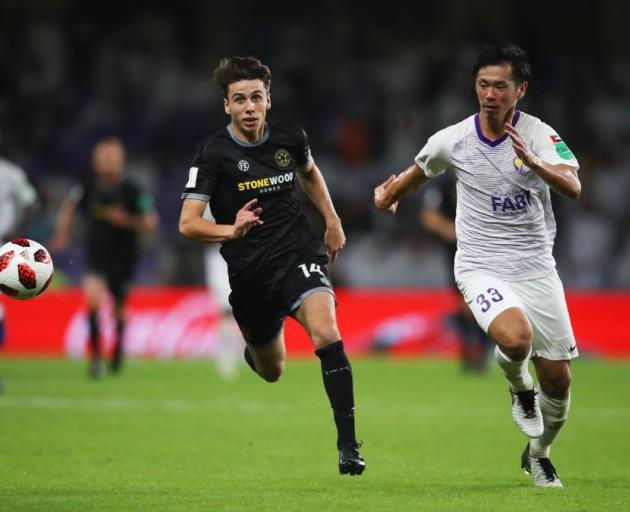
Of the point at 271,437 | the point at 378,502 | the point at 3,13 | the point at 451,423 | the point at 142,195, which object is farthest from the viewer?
the point at 3,13

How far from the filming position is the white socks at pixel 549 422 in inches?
275

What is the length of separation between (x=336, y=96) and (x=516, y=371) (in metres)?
17.1

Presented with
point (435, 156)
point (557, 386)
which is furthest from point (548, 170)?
point (557, 386)

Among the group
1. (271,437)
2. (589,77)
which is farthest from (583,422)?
(589,77)

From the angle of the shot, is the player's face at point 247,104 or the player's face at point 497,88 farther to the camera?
the player's face at point 247,104

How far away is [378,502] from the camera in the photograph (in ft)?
20.3

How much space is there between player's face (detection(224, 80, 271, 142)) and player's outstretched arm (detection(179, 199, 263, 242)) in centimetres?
53

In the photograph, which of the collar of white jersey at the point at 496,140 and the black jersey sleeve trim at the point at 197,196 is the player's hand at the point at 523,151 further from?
the black jersey sleeve trim at the point at 197,196

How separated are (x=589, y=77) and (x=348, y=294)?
7.98m

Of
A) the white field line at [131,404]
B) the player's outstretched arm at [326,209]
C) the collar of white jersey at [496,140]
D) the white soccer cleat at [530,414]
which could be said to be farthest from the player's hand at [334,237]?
the white field line at [131,404]

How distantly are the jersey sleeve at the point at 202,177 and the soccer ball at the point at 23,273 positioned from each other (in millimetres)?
1327

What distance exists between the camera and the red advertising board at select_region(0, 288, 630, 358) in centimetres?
1795

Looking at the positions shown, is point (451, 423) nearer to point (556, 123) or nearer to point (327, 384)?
point (327, 384)

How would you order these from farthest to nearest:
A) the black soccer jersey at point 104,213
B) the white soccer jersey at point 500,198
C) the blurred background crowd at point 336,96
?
1. the blurred background crowd at point 336,96
2. the black soccer jersey at point 104,213
3. the white soccer jersey at point 500,198
